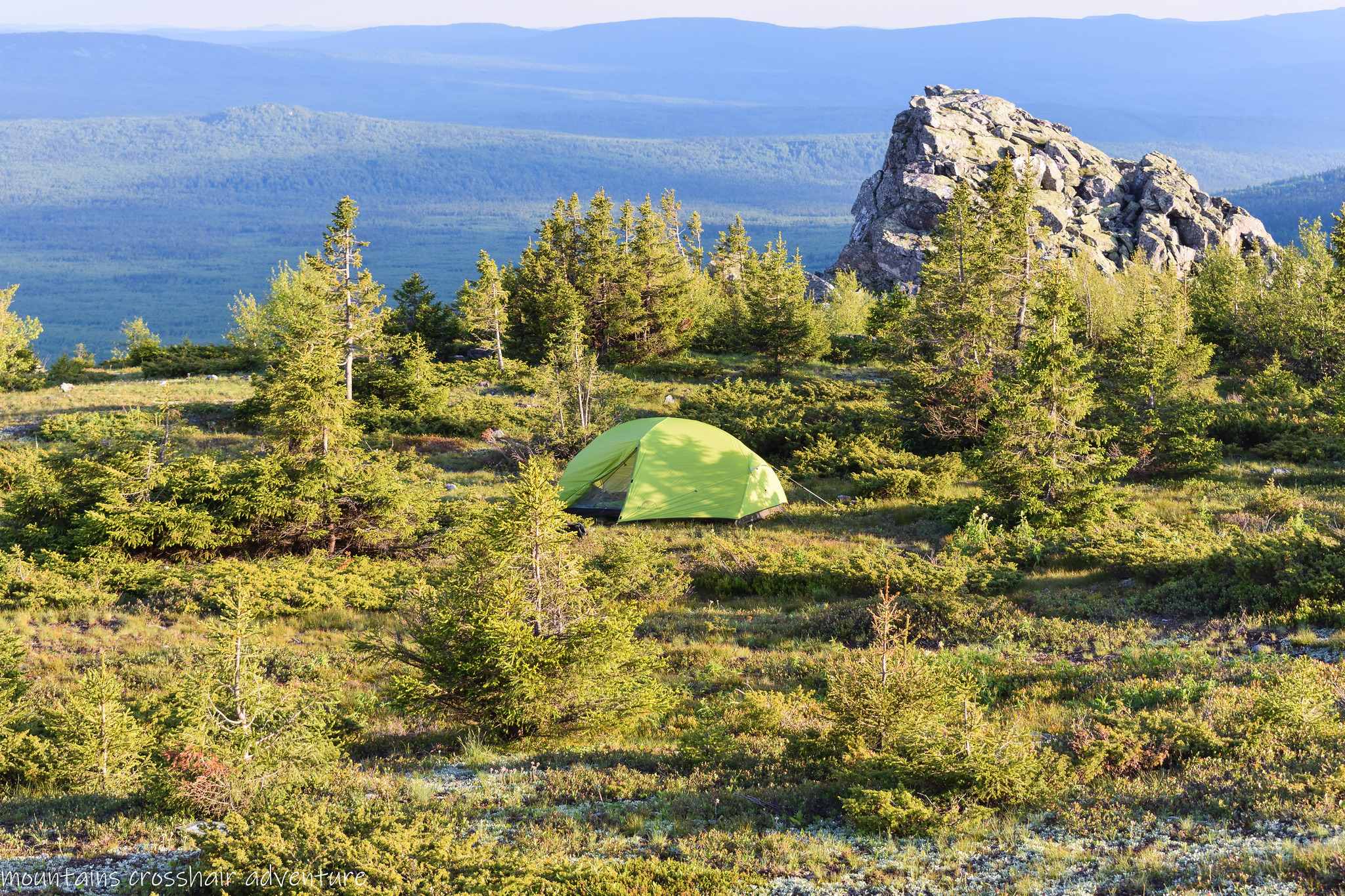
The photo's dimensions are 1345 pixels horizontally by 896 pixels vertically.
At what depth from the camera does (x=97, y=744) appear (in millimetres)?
9500

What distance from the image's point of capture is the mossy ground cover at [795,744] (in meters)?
6.89

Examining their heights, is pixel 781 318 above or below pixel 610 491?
above

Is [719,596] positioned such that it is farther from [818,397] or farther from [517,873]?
[818,397]

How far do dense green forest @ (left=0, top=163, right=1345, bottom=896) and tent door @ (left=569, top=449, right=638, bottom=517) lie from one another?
1435 millimetres

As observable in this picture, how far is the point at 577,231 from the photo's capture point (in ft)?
150

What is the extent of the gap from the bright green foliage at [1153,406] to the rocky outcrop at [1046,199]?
166 ft

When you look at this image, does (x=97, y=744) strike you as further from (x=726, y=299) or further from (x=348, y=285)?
(x=726, y=299)

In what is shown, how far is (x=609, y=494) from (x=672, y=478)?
1937 millimetres

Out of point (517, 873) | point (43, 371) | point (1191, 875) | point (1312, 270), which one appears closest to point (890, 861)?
point (1191, 875)

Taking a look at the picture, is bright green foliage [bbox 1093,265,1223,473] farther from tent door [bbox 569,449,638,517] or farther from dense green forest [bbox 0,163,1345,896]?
tent door [bbox 569,449,638,517]

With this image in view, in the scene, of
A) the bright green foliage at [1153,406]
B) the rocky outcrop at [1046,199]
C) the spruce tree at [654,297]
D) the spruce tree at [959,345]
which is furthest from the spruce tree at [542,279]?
the rocky outcrop at [1046,199]

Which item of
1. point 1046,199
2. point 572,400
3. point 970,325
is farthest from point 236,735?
point 1046,199

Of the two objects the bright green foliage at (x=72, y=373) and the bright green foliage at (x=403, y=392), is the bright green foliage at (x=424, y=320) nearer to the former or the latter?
the bright green foliage at (x=403, y=392)

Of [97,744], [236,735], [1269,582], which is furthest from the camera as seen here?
[1269,582]
